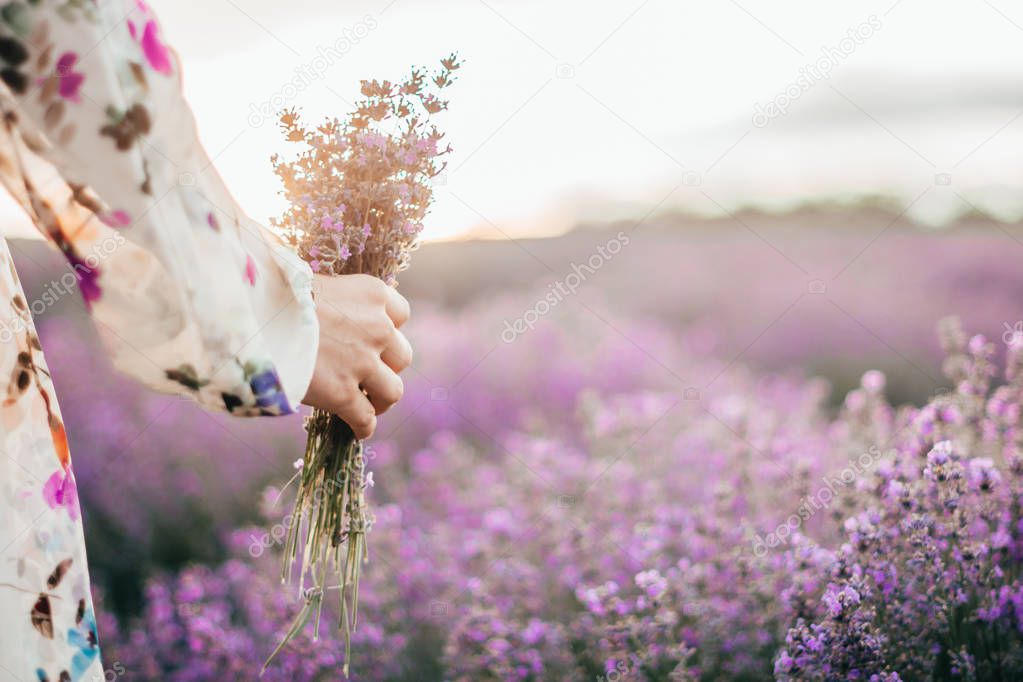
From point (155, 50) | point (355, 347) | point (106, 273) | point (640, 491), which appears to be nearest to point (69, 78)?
point (155, 50)

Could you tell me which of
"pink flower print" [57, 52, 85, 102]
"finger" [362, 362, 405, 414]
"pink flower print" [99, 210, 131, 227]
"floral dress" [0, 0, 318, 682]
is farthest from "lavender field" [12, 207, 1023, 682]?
"pink flower print" [57, 52, 85, 102]

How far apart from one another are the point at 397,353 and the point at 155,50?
465 millimetres

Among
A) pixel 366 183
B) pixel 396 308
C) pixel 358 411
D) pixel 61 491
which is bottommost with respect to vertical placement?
pixel 61 491

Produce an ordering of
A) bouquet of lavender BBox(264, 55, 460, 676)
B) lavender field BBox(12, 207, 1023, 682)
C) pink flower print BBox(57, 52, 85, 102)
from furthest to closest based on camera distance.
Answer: lavender field BBox(12, 207, 1023, 682) → bouquet of lavender BBox(264, 55, 460, 676) → pink flower print BBox(57, 52, 85, 102)

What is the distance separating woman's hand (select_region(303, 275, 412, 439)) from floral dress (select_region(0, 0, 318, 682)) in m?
0.06

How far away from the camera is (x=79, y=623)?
100cm

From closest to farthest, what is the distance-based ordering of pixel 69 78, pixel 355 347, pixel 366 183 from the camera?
pixel 69 78, pixel 355 347, pixel 366 183

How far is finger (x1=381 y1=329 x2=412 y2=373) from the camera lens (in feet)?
3.76

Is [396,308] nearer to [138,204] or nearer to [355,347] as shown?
[355,347]

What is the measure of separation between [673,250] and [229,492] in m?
5.10

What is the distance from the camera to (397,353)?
1.17 metres

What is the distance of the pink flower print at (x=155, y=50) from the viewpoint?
2.90 ft

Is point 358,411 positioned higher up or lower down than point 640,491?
lower down

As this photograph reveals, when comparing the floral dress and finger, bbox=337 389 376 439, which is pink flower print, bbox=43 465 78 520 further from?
finger, bbox=337 389 376 439
